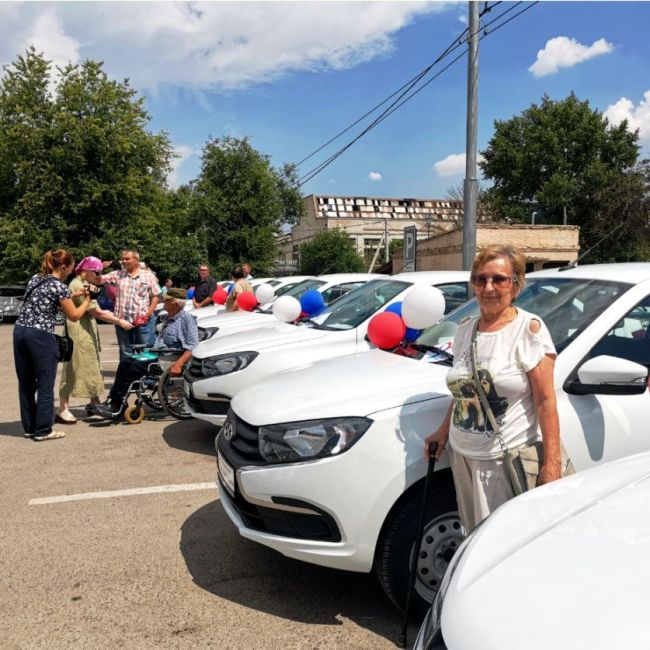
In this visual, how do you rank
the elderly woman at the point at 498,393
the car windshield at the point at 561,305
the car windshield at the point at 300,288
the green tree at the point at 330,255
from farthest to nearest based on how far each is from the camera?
1. the green tree at the point at 330,255
2. the car windshield at the point at 300,288
3. the car windshield at the point at 561,305
4. the elderly woman at the point at 498,393

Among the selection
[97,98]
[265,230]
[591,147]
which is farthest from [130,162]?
[591,147]

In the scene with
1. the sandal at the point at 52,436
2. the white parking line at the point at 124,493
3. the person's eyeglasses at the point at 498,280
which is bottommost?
the white parking line at the point at 124,493

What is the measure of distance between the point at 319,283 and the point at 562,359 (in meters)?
7.47

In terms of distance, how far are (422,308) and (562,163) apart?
38798mm

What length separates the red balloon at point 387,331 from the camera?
4.18 meters

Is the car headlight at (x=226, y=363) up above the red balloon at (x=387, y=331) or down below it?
below

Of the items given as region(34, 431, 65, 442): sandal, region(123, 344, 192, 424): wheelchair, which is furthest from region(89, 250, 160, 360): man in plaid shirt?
region(34, 431, 65, 442): sandal

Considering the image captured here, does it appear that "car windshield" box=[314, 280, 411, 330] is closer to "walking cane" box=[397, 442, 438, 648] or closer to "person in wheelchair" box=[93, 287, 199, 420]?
"person in wheelchair" box=[93, 287, 199, 420]

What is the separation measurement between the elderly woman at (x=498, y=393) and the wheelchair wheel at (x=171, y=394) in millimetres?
4306

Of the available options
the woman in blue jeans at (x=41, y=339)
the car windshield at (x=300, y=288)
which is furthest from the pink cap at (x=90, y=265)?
the car windshield at (x=300, y=288)

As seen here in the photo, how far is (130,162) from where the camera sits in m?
25.3

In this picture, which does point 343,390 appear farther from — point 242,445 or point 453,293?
point 453,293

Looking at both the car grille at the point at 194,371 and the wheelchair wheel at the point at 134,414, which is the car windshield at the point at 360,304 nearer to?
the car grille at the point at 194,371

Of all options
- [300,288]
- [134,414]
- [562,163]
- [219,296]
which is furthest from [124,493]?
[562,163]
